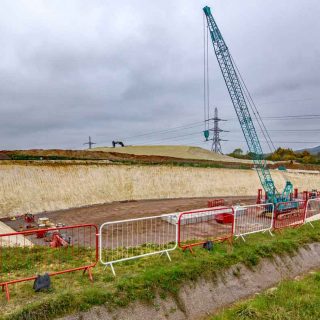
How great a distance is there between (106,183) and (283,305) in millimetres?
26829

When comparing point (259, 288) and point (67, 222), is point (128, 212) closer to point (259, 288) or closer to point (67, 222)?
point (67, 222)

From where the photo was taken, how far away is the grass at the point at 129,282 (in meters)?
5.82

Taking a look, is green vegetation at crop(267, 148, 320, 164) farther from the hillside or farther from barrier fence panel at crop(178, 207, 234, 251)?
barrier fence panel at crop(178, 207, 234, 251)

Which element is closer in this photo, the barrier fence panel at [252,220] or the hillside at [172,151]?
the barrier fence panel at [252,220]

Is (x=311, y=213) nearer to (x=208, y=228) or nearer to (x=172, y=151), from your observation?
(x=208, y=228)

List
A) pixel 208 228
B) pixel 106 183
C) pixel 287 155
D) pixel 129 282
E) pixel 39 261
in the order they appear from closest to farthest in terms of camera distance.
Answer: pixel 129 282, pixel 39 261, pixel 208 228, pixel 106 183, pixel 287 155

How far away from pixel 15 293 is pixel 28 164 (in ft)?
76.5

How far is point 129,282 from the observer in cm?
688

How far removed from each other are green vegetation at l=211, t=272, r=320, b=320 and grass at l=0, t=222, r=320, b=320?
3.87ft

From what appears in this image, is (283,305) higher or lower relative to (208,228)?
lower

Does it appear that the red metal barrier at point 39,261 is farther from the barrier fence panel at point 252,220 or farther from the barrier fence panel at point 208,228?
the barrier fence panel at point 252,220

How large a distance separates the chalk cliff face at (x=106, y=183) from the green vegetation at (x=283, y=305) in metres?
22.1

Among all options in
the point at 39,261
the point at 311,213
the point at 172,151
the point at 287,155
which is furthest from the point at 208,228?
the point at 287,155

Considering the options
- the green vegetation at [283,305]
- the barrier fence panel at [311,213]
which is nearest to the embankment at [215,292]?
the green vegetation at [283,305]
